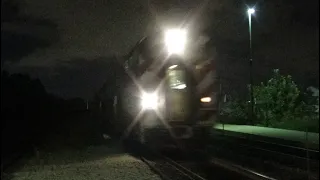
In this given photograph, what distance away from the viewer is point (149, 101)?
49.7 feet

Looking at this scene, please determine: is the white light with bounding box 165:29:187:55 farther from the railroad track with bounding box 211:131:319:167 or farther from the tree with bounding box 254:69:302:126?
the tree with bounding box 254:69:302:126

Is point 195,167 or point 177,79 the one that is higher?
point 177,79

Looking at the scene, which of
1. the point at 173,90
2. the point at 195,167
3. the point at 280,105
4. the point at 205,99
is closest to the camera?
the point at 195,167

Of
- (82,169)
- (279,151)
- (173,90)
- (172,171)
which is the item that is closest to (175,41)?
(173,90)

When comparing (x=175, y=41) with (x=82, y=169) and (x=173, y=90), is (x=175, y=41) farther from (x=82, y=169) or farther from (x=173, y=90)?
(x=82, y=169)

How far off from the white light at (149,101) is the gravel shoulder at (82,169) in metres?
1.96

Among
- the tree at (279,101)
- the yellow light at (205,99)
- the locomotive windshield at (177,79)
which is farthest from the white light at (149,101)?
the tree at (279,101)

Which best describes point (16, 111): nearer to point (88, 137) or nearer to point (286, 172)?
point (88, 137)

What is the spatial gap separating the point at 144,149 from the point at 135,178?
832cm

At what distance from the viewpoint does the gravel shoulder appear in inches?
505

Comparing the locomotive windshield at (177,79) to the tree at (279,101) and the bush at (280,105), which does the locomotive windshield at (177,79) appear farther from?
the tree at (279,101)

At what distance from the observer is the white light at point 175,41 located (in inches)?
605

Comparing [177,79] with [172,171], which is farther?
[177,79]

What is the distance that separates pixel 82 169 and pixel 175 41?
539 centimetres
